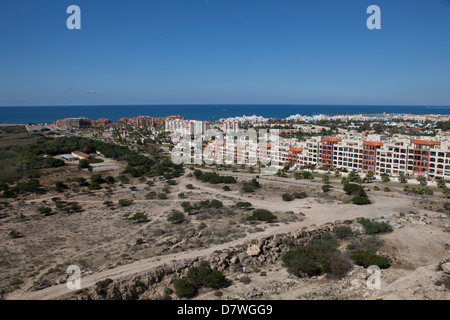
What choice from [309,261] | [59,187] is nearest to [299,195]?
[309,261]

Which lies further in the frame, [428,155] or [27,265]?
[428,155]

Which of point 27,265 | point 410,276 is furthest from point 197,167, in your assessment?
point 410,276

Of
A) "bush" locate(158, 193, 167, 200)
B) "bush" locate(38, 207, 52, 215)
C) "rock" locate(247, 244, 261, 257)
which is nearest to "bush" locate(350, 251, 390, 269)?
"rock" locate(247, 244, 261, 257)

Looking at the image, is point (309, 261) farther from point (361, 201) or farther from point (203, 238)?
point (361, 201)

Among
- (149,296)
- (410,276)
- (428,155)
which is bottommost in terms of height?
(149,296)
